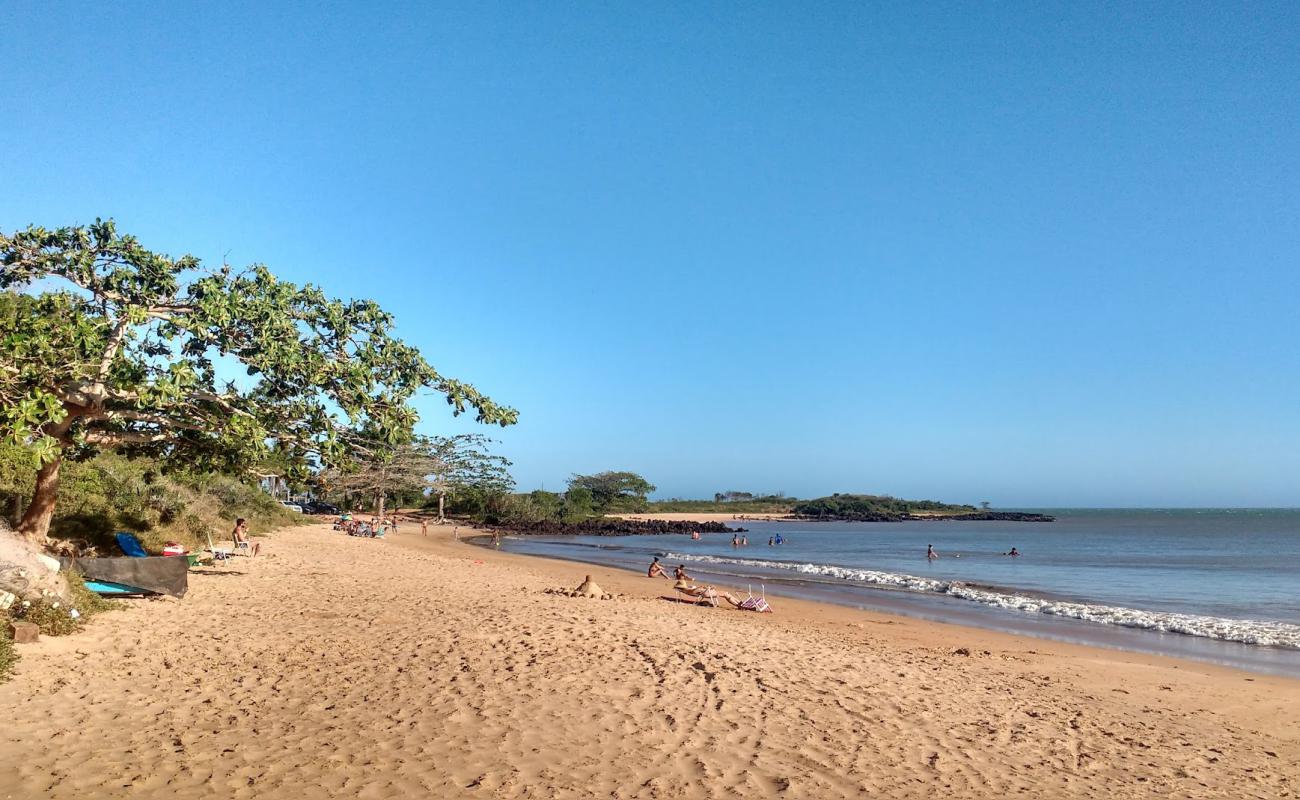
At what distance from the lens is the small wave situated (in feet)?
51.4

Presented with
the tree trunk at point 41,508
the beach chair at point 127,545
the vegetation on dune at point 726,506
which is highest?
the tree trunk at point 41,508

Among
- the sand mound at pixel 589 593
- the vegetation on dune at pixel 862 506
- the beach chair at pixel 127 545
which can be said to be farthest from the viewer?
the vegetation on dune at pixel 862 506

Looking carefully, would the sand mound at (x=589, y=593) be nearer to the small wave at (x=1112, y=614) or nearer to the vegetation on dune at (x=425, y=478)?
the small wave at (x=1112, y=614)

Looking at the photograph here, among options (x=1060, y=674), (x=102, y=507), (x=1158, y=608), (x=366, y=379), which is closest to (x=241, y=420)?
(x=366, y=379)

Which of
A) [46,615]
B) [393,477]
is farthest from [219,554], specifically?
[393,477]

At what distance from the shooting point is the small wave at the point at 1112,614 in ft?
51.4

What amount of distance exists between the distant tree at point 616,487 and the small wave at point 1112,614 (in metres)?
68.0


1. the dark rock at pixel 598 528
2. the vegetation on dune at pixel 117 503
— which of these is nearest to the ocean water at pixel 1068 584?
the dark rock at pixel 598 528

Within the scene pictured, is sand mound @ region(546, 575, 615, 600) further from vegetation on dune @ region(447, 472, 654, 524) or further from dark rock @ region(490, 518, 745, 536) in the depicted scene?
vegetation on dune @ region(447, 472, 654, 524)

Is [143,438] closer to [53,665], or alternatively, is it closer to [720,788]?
[53,665]

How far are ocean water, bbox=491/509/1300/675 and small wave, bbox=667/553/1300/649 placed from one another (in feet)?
0.10

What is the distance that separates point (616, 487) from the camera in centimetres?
9775

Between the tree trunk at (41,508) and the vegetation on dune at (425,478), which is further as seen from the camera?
the vegetation on dune at (425,478)

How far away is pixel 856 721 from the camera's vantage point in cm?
730
